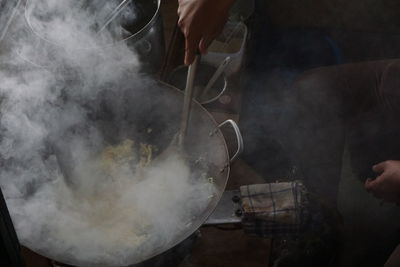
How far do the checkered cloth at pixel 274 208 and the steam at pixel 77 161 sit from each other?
238 mm

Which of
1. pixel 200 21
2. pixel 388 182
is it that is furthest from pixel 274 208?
pixel 200 21

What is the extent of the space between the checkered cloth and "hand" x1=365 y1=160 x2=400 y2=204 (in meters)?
0.33

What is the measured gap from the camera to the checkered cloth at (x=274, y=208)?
1.58m

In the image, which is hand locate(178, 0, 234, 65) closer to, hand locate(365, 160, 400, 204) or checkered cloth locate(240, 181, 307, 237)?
checkered cloth locate(240, 181, 307, 237)

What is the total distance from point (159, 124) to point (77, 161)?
37cm

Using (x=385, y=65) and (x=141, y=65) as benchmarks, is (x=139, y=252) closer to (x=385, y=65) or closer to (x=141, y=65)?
(x=141, y=65)

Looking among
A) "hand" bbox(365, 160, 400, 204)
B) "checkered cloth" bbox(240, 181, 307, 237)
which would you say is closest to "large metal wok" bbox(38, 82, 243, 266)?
"checkered cloth" bbox(240, 181, 307, 237)

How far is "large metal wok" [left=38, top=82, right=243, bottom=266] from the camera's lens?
1.44 meters

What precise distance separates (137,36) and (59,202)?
0.70 m

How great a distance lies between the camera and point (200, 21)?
4.43 feet

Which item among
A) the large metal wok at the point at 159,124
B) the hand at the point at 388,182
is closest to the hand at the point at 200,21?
the large metal wok at the point at 159,124

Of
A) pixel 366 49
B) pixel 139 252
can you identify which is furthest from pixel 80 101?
pixel 366 49

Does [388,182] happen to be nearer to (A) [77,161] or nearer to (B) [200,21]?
(B) [200,21]

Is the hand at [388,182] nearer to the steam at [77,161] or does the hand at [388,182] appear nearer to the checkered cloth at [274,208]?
A: the checkered cloth at [274,208]
